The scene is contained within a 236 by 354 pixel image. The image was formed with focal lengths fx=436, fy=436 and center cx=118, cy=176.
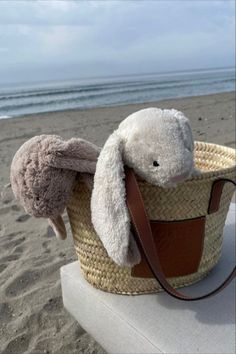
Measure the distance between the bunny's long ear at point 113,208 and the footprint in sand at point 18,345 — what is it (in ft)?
2.35

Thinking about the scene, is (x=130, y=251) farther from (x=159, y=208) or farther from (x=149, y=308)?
(x=149, y=308)

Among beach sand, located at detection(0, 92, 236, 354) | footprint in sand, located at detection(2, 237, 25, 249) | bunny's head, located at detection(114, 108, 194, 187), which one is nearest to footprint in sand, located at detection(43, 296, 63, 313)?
beach sand, located at detection(0, 92, 236, 354)

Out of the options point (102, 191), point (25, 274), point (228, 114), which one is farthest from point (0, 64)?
point (228, 114)

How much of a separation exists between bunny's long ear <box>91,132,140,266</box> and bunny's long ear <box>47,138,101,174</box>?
3.1 inches

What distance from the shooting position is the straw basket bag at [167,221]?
138 cm

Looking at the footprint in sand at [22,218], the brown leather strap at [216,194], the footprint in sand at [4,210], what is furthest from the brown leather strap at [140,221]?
the footprint in sand at [4,210]

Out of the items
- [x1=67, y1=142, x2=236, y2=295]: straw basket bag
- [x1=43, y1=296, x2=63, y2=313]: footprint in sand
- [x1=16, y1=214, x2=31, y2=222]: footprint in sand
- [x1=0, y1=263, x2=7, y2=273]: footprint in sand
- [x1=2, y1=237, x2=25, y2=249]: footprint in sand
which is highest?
[x1=67, y1=142, x2=236, y2=295]: straw basket bag

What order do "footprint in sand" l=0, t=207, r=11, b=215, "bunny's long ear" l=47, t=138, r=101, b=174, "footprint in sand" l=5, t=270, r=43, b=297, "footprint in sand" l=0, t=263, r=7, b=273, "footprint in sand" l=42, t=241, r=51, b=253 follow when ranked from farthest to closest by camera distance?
"footprint in sand" l=0, t=207, r=11, b=215
"footprint in sand" l=42, t=241, r=51, b=253
"footprint in sand" l=0, t=263, r=7, b=273
"footprint in sand" l=5, t=270, r=43, b=297
"bunny's long ear" l=47, t=138, r=101, b=174

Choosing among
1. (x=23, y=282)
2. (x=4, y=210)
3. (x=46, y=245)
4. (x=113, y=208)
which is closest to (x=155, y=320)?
(x=113, y=208)

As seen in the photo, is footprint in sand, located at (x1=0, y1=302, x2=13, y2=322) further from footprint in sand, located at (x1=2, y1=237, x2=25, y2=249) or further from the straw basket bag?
footprint in sand, located at (x1=2, y1=237, x2=25, y2=249)

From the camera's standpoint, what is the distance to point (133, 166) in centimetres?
130

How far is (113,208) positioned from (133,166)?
0.15 metres

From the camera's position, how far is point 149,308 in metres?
1.51

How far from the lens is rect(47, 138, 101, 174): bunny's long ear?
4.38 ft
